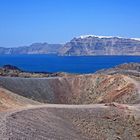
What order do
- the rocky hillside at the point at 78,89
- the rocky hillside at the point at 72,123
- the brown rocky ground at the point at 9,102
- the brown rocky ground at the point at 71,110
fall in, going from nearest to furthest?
the rocky hillside at the point at 72,123, the brown rocky ground at the point at 71,110, the brown rocky ground at the point at 9,102, the rocky hillside at the point at 78,89

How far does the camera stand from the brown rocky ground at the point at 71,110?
34.2 meters

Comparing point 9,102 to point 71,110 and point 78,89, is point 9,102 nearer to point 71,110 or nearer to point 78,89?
point 71,110

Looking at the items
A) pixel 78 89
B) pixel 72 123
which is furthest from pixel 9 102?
pixel 78 89

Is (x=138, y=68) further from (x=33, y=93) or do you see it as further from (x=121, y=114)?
(x=121, y=114)

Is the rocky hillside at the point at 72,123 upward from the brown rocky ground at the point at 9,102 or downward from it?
downward

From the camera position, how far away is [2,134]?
27891 mm

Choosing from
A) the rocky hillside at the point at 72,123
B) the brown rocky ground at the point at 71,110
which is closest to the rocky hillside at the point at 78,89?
the brown rocky ground at the point at 71,110

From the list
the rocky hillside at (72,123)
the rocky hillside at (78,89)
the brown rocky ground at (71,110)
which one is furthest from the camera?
the rocky hillside at (78,89)

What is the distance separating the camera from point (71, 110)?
46094 millimetres

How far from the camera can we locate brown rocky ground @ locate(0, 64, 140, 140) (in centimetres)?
3424

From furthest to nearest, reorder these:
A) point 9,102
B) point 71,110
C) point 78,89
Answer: point 78,89, point 71,110, point 9,102

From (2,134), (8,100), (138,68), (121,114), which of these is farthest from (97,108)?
(138,68)

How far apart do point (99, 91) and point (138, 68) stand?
2088 inches

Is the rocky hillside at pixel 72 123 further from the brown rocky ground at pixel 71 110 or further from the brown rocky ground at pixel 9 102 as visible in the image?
the brown rocky ground at pixel 9 102
